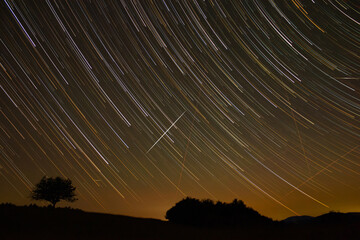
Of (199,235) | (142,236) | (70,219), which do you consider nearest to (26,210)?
(70,219)

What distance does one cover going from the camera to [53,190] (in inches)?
1018

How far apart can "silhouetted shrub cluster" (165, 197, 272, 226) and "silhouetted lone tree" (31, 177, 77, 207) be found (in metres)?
10.3

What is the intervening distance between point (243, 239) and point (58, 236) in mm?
6603

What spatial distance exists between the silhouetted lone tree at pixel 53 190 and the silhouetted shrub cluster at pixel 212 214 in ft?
33.7

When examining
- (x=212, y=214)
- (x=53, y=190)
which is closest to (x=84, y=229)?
(x=212, y=214)

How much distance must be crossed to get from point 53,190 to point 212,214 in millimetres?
14312

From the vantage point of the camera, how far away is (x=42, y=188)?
1012 inches

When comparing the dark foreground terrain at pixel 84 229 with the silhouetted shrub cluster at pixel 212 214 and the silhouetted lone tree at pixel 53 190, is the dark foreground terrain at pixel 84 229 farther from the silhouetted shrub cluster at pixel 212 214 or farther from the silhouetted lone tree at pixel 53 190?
the silhouetted lone tree at pixel 53 190

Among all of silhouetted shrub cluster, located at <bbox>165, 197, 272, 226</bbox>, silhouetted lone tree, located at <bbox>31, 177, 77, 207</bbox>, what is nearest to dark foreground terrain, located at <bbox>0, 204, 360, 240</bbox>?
silhouetted shrub cluster, located at <bbox>165, 197, 272, 226</bbox>

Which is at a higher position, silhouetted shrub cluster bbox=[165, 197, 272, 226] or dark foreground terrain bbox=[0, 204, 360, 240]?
silhouetted shrub cluster bbox=[165, 197, 272, 226]

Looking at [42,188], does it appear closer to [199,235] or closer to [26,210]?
[26,210]

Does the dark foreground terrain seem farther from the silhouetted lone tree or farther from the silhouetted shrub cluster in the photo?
the silhouetted lone tree

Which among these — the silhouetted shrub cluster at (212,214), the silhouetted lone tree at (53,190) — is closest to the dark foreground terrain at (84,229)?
the silhouetted shrub cluster at (212,214)

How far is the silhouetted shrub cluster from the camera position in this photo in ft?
60.2
